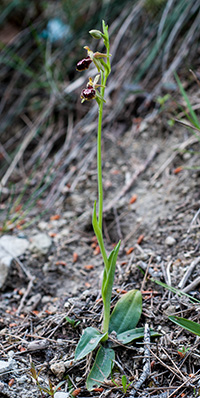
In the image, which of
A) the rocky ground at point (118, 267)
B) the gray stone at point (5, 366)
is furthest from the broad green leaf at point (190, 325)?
the gray stone at point (5, 366)

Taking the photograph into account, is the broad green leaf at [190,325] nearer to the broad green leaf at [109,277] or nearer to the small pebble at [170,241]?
the broad green leaf at [109,277]

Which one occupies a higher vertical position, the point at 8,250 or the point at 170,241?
the point at 8,250

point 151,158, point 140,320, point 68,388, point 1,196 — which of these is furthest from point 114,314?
point 1,196

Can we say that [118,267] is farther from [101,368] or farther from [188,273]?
[101,368]

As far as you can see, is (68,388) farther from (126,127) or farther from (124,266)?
(126,127)

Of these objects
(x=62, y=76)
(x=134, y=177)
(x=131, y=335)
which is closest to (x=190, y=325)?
(x=131, y=335)

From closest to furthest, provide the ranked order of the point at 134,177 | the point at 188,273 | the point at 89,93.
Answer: the point at 89,93, the point at 188,273, the point at 134,177

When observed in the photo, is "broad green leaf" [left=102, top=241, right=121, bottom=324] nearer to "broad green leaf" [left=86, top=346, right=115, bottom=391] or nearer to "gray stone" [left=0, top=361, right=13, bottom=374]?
"broad green leaf" [left=86, top=346, right=115, bottom=391]
